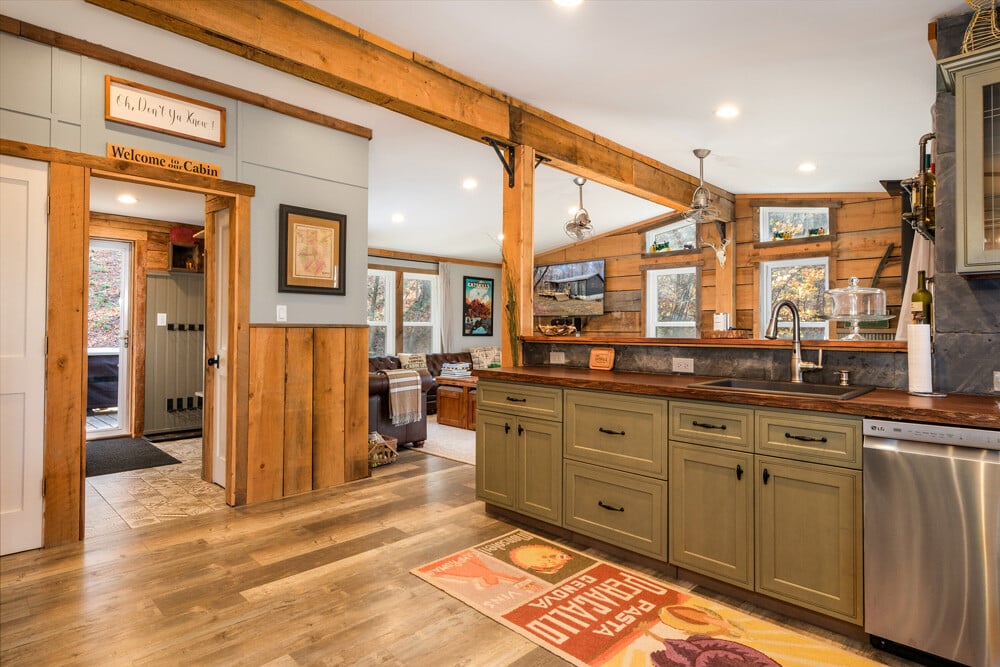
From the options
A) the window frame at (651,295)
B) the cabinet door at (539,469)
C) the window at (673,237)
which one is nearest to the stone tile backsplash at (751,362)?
the cabinet door at (539,469)

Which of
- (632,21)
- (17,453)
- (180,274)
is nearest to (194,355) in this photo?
(180,274)

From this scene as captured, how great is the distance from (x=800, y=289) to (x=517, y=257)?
4.13m

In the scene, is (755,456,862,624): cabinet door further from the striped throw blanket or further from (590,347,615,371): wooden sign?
the striped throw blanket

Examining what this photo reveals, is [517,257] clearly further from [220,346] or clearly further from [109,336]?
[109,336]

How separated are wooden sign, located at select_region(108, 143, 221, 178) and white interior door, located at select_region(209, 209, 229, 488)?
1.34 ft

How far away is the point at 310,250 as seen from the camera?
402 centimetres

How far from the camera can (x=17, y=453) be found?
9.56 feet

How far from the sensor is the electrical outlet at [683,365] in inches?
119

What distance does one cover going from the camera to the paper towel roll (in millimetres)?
2193

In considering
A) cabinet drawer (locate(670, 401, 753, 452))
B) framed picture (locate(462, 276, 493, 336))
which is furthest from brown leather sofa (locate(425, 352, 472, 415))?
cabinet drawer (locate(670, 401, 753, 452))

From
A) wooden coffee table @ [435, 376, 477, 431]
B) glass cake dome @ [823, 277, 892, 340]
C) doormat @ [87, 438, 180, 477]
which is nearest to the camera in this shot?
glass cake dome @ [823, 277, 892, 340]

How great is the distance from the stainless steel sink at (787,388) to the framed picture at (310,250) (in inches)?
109

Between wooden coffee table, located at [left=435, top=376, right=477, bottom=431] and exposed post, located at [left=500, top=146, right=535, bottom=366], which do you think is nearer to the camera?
exposed post, located at [left=500, top=146, right=535, bottom=366]

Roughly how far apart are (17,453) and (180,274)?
A: 12.4ft
